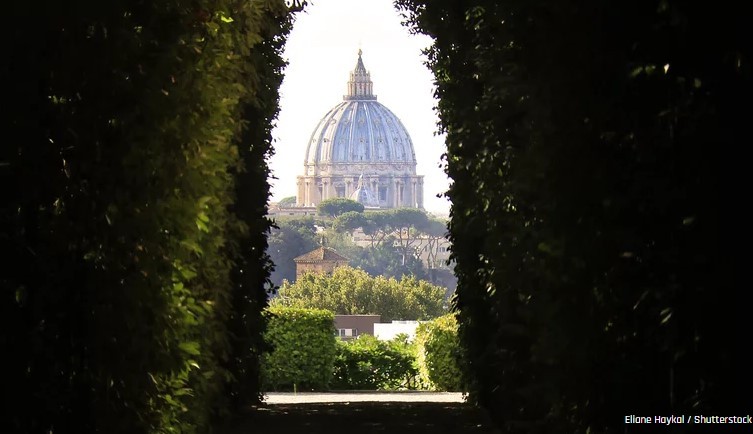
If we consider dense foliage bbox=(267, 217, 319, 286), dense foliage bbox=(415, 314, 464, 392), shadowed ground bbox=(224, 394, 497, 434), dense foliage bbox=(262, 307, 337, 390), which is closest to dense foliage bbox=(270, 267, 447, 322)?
dense foliage bbox=(262, 307, 337, 390)

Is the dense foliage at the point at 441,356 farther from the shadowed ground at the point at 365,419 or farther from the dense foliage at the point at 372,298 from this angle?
the dense foliage at the point at 372,298

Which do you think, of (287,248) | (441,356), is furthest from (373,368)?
(287,248)

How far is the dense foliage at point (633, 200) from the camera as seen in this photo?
5910 mm

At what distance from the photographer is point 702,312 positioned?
5.95m

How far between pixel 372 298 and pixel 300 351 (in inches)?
2574

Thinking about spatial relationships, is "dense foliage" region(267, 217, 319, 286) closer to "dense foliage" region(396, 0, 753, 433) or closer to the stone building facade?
the stone building facade

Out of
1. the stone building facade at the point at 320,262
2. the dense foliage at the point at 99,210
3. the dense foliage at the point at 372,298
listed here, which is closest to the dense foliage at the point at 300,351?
the dense foliage at the point at 99,210

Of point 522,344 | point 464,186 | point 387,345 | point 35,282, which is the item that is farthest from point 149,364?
point 387,345

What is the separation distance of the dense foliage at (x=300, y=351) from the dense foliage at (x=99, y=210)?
23.0m

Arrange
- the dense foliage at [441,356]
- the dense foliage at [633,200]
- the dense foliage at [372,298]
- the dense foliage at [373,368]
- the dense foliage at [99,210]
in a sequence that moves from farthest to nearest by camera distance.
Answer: the dense foliage at [372,298] < the dense foliage at [373,368] < the dense foliage at [441,356] < the dense foliage at [99,210] < the dense foliage at [633,200]

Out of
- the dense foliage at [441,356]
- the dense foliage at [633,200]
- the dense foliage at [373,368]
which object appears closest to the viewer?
the dense foliage at [633,200]

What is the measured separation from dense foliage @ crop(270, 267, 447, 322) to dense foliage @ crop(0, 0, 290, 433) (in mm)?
87129

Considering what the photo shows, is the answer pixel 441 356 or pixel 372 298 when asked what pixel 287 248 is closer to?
pixel 372 298

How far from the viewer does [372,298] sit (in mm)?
98000
